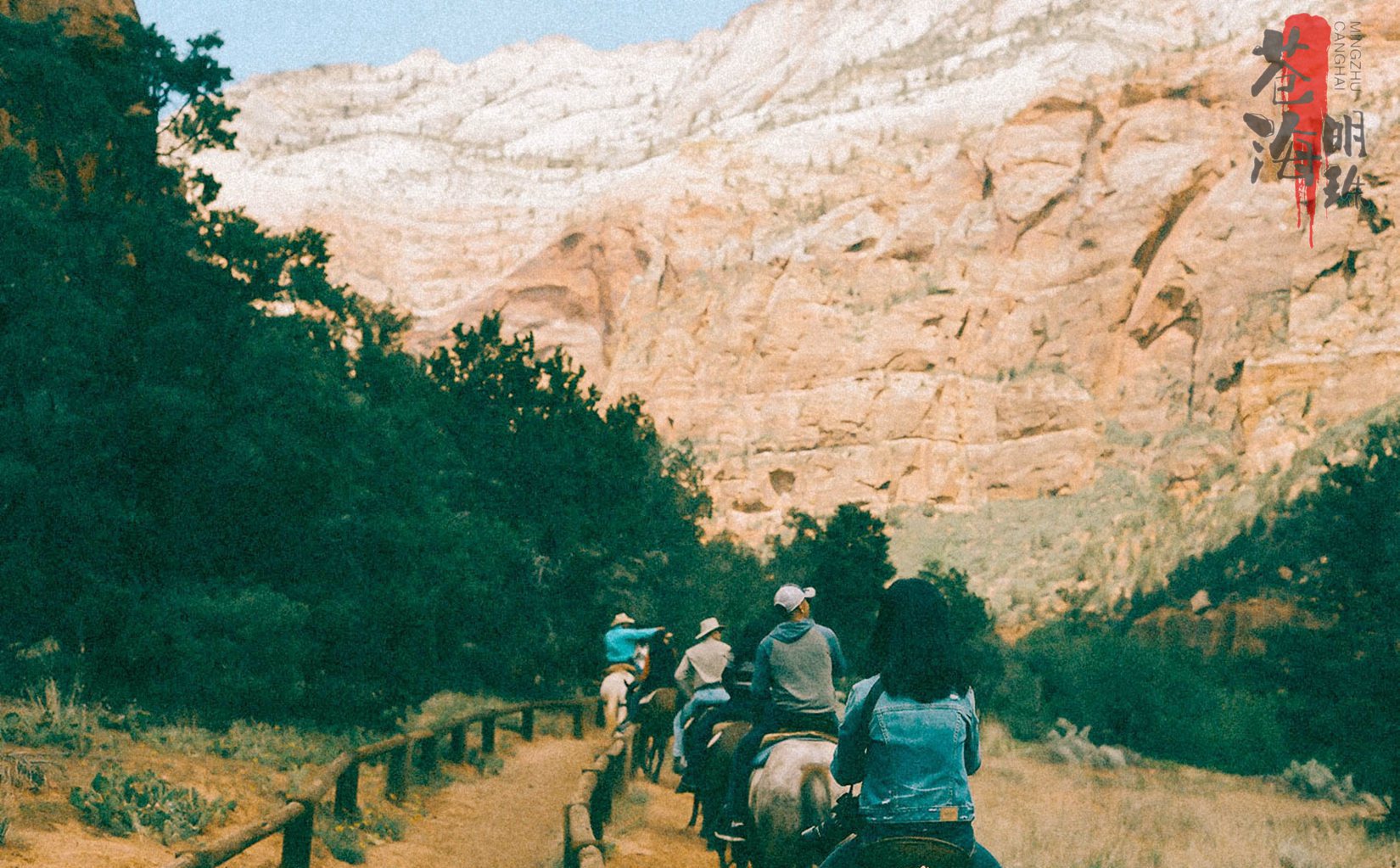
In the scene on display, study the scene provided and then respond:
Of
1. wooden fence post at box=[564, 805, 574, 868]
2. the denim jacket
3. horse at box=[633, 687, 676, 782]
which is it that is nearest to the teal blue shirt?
horse at box=[633, 687, 676, 782]

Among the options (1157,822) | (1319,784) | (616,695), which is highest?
(616,695)

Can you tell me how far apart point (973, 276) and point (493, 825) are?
61.6 m

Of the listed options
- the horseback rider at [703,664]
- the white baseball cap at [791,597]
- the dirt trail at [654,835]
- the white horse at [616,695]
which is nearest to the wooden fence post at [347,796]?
the dirt trail at [654,835]

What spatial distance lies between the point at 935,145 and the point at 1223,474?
37.1 metres

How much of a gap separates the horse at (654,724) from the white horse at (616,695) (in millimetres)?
1054

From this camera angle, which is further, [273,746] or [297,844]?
[273,746]

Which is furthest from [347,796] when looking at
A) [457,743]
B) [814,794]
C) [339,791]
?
[457,743]

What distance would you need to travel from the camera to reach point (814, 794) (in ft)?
28.9

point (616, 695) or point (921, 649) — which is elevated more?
point (921, 649)

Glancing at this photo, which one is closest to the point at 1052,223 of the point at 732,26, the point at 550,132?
the point at 550,132

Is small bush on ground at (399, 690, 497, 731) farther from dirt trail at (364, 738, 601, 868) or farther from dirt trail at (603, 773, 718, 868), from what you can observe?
dirt trail at (603, 773, 718, 868)

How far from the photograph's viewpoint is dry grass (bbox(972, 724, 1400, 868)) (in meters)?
12.9

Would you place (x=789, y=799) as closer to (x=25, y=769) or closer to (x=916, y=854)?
(x=916, y=854)

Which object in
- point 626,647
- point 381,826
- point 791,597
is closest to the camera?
point 791,597
